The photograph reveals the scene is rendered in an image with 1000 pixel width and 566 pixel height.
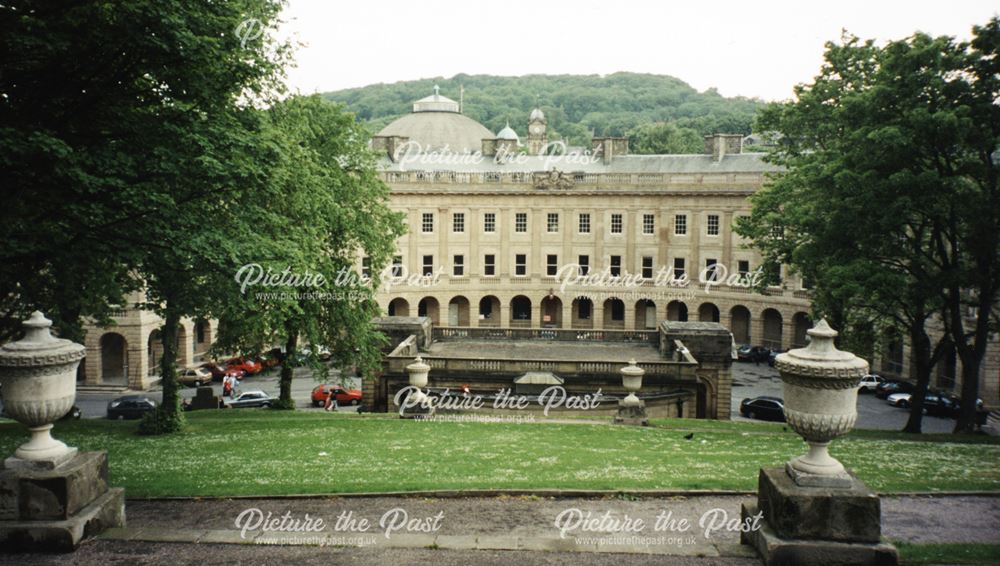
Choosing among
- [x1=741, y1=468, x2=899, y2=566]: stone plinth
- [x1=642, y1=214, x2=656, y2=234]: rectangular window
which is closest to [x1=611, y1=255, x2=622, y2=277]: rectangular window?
[x1=642, y1=214, x2=656, y2=234]: rectangular window

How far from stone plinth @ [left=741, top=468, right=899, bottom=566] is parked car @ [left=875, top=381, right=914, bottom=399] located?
38494 mm

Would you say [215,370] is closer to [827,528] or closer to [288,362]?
[288,362]

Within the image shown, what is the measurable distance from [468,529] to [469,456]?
5481 millimetres

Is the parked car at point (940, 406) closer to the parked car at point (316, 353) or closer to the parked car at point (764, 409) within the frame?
the parked car at point (764, 409)

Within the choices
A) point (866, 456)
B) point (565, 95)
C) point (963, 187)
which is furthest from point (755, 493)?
point (565, 95)

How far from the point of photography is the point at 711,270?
58438mm

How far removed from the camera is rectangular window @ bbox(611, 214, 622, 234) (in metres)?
60.7

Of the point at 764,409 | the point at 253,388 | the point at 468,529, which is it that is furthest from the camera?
the point at 253,388

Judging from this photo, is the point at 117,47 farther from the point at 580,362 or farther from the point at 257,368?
the point at 257,368

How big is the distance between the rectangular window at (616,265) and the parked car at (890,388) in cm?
2368

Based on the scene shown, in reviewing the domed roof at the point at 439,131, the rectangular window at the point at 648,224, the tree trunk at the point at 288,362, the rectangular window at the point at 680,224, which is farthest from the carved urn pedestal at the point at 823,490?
the domed roof at the point at 439,131

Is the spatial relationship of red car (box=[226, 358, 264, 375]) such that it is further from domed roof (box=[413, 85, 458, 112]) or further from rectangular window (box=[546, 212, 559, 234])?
domed roof (box=[413, 85, 458, 112])

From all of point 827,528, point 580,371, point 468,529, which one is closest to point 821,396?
point 827,528

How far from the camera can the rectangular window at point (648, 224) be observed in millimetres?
59938
